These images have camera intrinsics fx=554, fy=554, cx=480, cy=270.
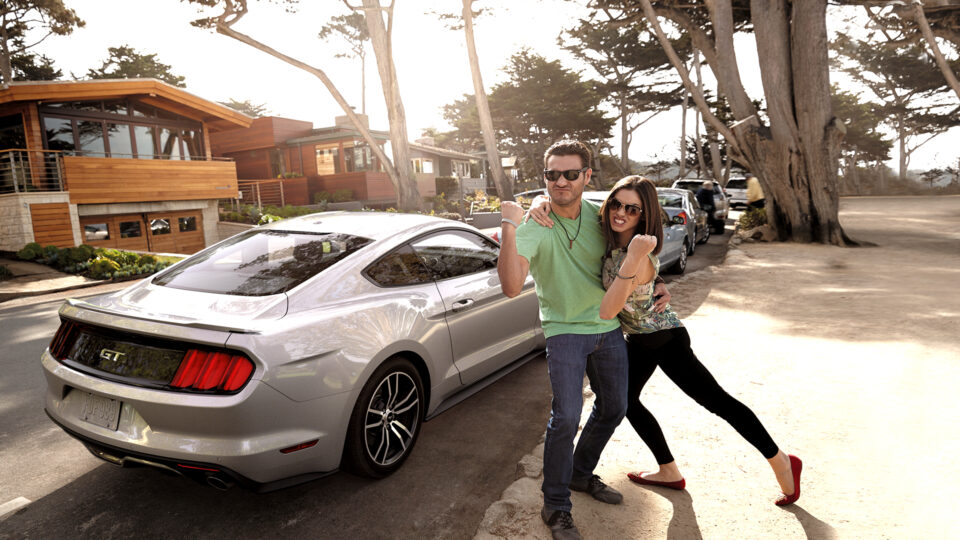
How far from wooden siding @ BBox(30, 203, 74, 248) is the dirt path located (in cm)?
1795

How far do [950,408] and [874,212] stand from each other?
23.8 meters

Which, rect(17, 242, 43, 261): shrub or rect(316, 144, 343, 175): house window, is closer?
rect(17, 242, 43, 261): shrub

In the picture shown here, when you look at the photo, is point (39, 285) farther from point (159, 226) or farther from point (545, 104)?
point (545, 104)

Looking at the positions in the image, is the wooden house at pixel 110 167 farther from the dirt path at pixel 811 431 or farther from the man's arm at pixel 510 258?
the man's arm at pixel 510 258

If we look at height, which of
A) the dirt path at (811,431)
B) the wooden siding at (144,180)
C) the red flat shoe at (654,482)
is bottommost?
the dirt path at (811,431)

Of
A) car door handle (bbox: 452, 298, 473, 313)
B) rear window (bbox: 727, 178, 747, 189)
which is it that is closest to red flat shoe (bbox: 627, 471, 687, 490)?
car door handle (bbox: 452, 298, 473, 313)

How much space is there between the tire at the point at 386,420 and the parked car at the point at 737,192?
92.7ft

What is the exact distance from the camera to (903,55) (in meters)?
39.5

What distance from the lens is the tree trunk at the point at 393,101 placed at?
1808 centimetres

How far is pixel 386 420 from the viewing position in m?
3.21

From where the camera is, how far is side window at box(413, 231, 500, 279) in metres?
3.87

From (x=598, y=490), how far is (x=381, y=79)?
1786 centimetres

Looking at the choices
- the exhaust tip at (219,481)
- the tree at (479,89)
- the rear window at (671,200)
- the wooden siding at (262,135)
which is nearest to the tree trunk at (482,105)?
the tree at (479,89)

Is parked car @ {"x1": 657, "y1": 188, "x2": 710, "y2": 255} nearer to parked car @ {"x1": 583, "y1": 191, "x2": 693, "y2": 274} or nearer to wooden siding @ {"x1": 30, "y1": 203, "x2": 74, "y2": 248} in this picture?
parked car @ {"x1": 583, "y1": 191, "x2": 693, "y2": 274}
